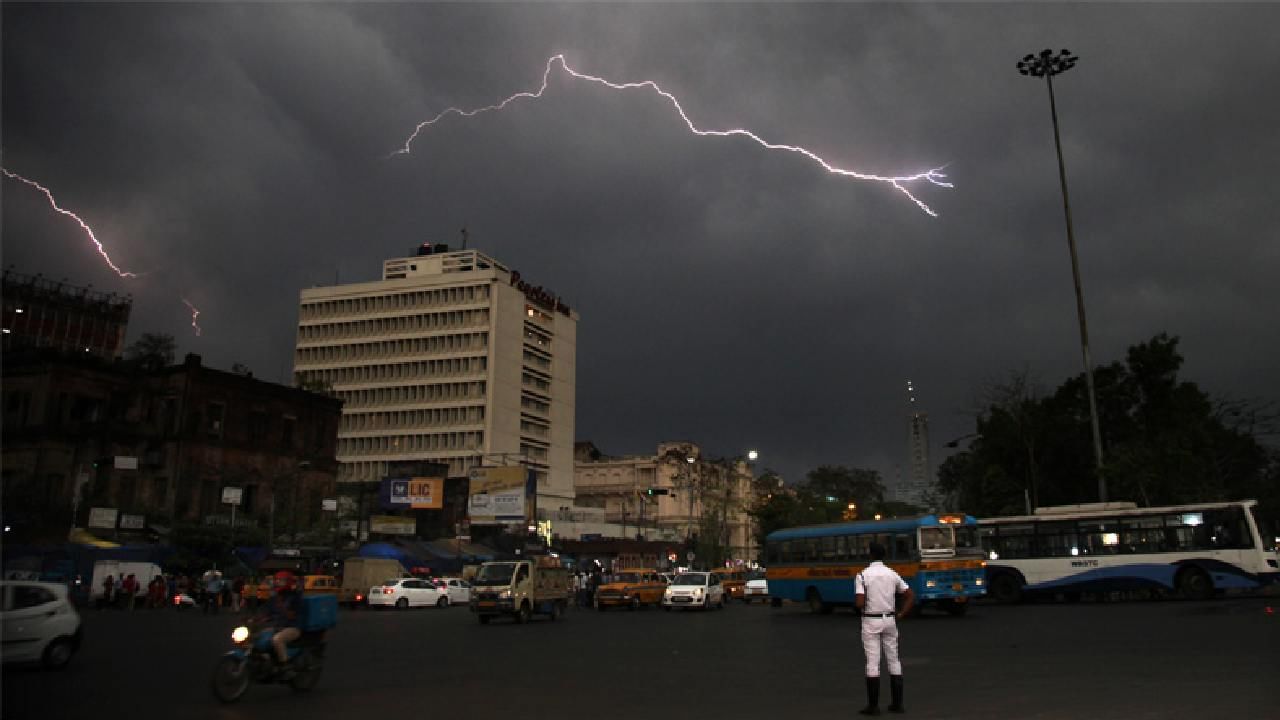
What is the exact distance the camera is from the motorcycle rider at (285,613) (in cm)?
1175

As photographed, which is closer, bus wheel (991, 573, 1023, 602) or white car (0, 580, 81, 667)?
white car (0, 580, 81, 667)

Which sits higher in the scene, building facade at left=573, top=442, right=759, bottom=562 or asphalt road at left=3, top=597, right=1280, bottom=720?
building facade at left=573, top=442, right=759, bottom=562

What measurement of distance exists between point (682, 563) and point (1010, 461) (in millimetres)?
43834

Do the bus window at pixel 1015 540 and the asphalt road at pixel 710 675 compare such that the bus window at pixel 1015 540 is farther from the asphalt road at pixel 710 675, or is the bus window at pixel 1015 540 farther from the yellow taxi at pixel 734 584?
the yellow taxi at pixel 734 584

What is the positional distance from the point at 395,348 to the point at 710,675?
10319cm

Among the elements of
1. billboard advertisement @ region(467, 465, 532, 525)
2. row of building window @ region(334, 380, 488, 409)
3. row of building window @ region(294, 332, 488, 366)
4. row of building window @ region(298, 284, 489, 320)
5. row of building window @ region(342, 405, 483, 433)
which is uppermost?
row of building window @ region(298, 284, 489, 320)

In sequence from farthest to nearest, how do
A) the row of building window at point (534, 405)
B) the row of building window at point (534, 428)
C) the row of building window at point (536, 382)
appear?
the row of building window at point (536, 382) → the row of building window at point (534, 405) → the row of building window at point (534, 428)

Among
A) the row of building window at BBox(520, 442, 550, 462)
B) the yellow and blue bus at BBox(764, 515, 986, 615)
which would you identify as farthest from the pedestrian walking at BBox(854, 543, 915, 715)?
the row of building window at BBox(520, 442, 550, 462)

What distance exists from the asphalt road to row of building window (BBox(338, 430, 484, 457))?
81387 millimetres

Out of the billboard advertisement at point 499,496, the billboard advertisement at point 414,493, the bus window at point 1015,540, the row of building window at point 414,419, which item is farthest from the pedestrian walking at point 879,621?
the row of building window at point 414,419

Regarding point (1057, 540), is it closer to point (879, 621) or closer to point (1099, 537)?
point (1099, 537)

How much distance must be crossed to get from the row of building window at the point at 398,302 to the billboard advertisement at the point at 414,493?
144 ft

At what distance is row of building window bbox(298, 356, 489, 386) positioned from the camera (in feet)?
355

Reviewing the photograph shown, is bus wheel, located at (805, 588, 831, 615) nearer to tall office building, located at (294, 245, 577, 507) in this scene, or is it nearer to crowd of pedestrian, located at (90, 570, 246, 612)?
crowd of pedestrian, located at (90, 570, 246, 612)
